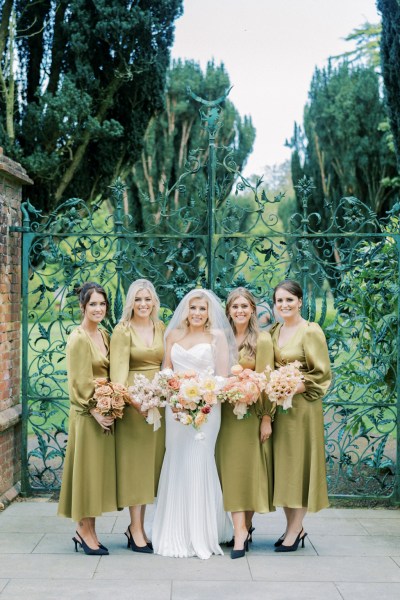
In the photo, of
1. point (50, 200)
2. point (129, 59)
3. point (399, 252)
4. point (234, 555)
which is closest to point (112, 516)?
point (234, 555)

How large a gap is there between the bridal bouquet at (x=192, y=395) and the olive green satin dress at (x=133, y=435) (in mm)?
325

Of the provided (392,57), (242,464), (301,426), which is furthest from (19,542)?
(392,57)

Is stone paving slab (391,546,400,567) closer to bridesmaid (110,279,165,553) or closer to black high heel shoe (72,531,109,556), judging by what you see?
bridesmaid (110,279,165,553)

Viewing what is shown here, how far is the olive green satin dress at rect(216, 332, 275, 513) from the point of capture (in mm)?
5070

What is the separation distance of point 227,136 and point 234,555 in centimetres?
1876

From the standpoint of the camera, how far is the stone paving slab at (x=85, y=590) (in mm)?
4289

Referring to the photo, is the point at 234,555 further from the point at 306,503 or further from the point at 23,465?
the point at 23,465

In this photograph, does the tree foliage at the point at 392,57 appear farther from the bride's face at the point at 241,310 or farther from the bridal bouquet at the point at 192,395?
the bridal bouquet at the point at 192,395

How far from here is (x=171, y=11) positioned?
1273 centimetres

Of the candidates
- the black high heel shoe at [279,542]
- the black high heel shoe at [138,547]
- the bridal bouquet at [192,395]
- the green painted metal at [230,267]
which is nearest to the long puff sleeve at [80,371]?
the bridal bouquet at [192,395]

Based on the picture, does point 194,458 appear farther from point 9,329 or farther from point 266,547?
point 9,329

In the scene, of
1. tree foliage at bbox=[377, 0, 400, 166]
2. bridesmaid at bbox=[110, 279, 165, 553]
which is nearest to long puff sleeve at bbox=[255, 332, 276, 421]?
bridesmaid at bbox=[110, 279, 165, 553]

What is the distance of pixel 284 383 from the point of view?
15.8 feet

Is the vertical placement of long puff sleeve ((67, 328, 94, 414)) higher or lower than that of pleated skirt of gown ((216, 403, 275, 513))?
higher
